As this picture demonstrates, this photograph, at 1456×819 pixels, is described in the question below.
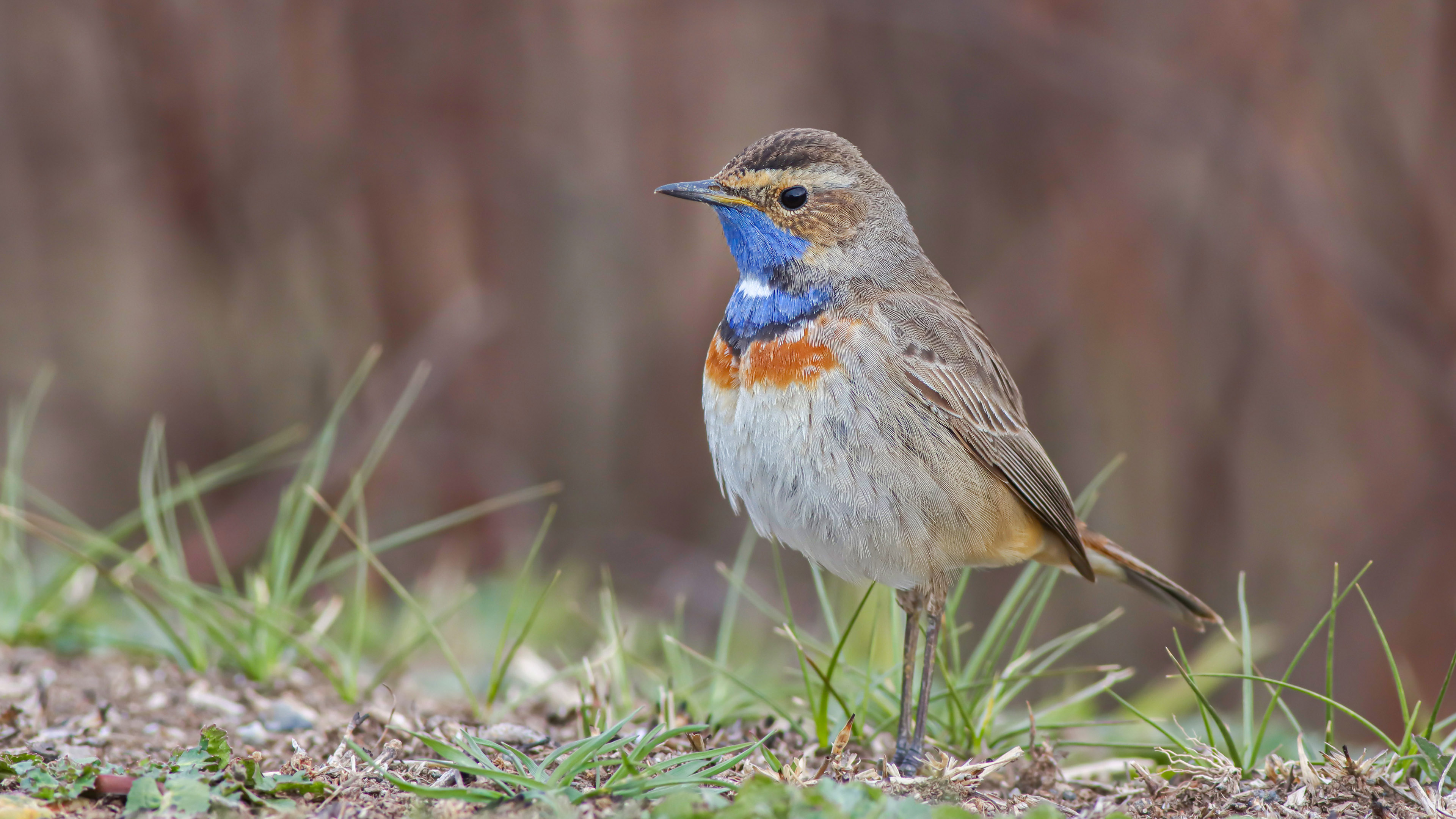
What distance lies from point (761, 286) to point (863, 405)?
0.67 metres

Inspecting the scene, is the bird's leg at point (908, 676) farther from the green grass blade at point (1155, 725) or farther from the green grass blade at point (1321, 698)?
the green grass blade at point (1321, 698)

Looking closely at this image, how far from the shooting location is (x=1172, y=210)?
835cm

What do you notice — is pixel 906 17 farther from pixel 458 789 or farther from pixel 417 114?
pixel 458 789

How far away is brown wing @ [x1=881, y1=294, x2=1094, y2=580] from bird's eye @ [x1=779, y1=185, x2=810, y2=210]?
1.62 ft

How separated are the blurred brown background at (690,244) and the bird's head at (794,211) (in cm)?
411

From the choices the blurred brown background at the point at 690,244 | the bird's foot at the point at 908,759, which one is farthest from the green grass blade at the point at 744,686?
the blurred brown background at the point at 690,244

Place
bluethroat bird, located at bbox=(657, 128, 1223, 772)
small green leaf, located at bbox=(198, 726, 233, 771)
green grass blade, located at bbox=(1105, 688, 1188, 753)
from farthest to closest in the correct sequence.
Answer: bluethroat bird, located at bbox=(657, 128, 1223, 772), green grass blade, located at bbox=(1105, 688, 1188, 753), small green leaf, located at bbox=(198, 726, 233, 771)

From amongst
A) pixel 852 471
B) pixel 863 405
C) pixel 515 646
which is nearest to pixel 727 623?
pixel 515 646

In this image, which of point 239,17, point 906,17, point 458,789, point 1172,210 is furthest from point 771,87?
point 458,789

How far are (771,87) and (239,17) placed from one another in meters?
4.01

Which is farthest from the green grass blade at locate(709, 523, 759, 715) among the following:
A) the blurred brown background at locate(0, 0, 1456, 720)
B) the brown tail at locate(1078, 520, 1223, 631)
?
the blurred brown background at locate(0, 0, 1456, 720)

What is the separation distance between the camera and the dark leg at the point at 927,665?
13.1ft

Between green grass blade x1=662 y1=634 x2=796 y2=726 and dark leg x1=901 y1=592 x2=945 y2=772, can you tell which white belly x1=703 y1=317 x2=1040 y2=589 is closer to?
dark leg x1=901 y1=592 x2=945 y2=772

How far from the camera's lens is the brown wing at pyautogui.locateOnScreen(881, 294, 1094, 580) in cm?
412
